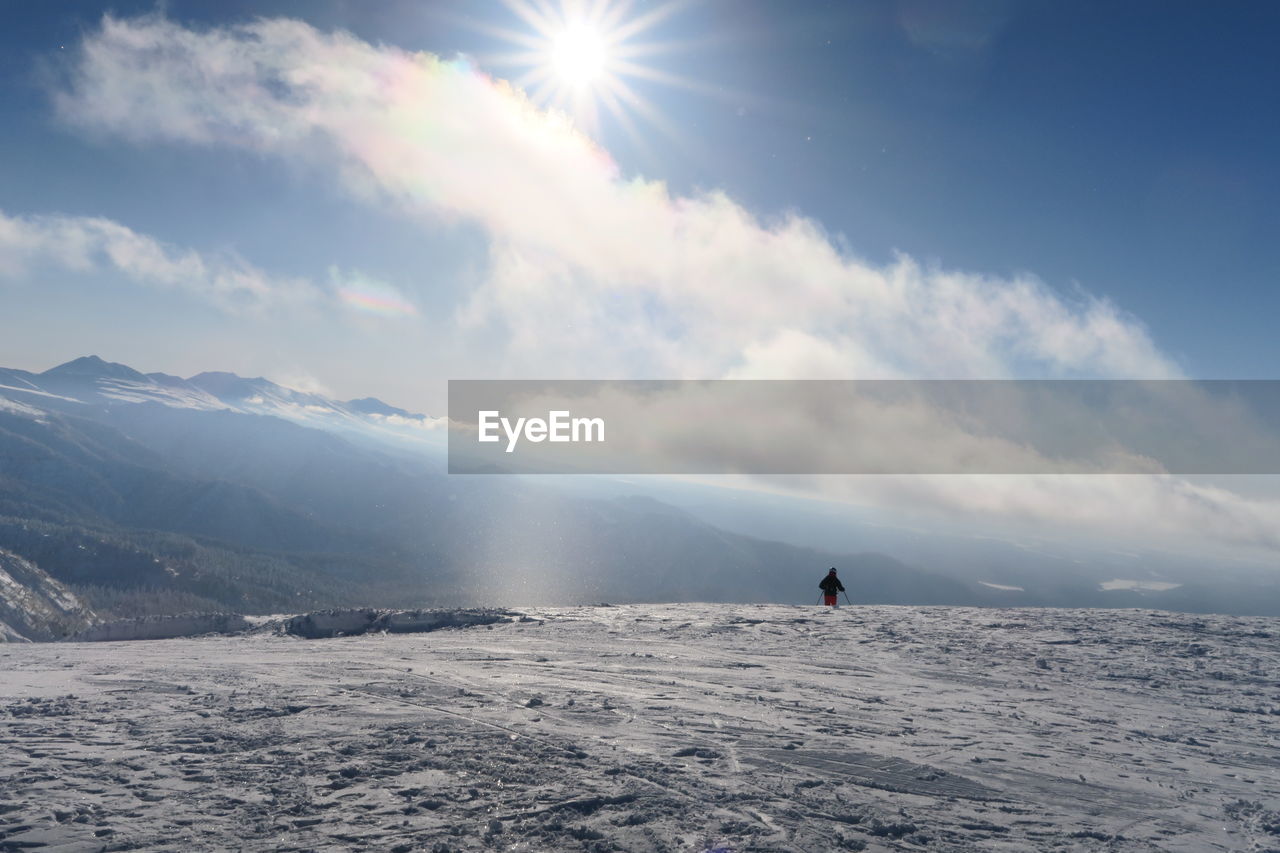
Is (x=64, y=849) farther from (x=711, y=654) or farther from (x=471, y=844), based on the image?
(x=711, y=654)

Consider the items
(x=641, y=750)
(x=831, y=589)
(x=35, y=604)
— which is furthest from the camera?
(x=35, y=604)

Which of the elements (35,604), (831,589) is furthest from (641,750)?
(35,604)

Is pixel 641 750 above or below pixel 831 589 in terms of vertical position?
above

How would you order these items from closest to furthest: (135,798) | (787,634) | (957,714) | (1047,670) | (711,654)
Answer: (135,798) < (957,714) < (1047,670) < (711,654) < (787,634)

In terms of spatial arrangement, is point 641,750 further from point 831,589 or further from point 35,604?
point 35,604

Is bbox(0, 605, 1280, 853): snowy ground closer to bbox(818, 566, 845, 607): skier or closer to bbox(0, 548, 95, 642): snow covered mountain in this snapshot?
bbox(818, 566, 845, 607): skier

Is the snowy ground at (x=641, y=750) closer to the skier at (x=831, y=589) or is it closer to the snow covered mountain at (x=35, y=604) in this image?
the skier at (x=831, y=589)

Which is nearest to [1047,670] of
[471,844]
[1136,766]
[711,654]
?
[1136,766]

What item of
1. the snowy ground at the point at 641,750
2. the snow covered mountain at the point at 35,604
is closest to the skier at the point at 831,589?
the snowy ground at the point at 641,750
